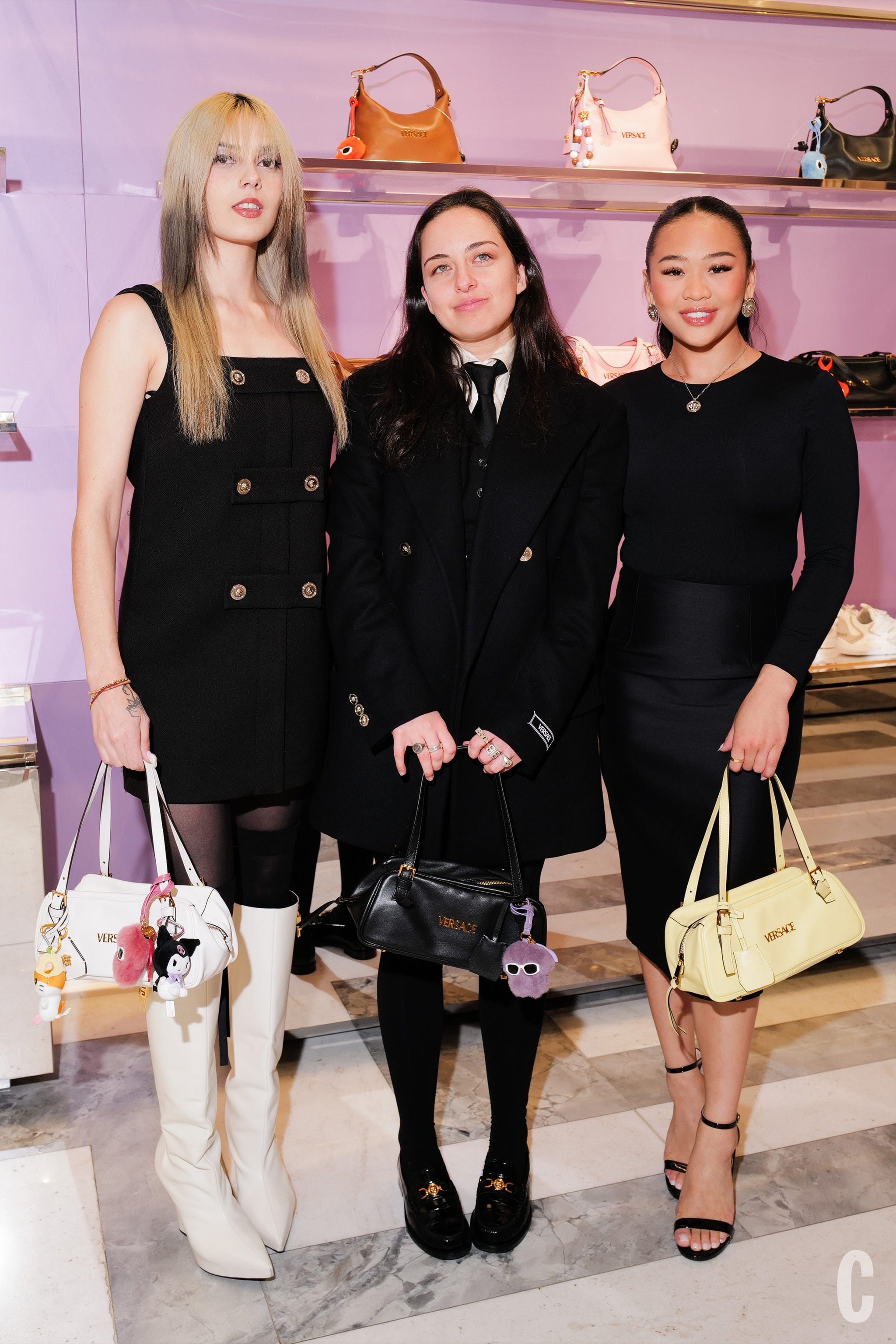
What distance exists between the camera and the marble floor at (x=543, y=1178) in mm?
2145

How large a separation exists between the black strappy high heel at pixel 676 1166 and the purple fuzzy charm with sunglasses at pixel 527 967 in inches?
24.9

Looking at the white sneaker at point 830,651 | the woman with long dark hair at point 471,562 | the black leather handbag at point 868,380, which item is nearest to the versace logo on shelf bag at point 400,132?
the woman with long dark hair at point 471,562

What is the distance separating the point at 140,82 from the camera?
2.84 metres

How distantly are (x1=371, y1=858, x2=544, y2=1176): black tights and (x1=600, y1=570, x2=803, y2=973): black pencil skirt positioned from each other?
0.30 metres

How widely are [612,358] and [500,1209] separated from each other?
2.17 meters

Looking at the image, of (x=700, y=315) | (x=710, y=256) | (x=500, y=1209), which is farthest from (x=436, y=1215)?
(x=710, y=256)

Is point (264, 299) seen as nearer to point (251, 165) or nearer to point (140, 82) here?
point (251, 165)

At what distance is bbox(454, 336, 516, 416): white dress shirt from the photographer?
2.16 meters

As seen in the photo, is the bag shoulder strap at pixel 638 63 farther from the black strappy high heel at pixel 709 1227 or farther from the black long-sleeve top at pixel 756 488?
the black strappy high heel at pixel 709 1227

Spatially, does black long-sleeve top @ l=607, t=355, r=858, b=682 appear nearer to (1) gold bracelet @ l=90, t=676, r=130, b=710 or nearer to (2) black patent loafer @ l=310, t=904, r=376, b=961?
(1) gold bracelet @ l=90, t=676, r=130, b=710

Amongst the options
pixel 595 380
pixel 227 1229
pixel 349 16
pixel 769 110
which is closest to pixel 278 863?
pixel 227 1229

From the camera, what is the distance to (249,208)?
6.64 feet

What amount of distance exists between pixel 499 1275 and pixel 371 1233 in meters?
0.29

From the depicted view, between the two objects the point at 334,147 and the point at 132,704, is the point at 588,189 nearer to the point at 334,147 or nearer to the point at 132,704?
the point at 334,147
